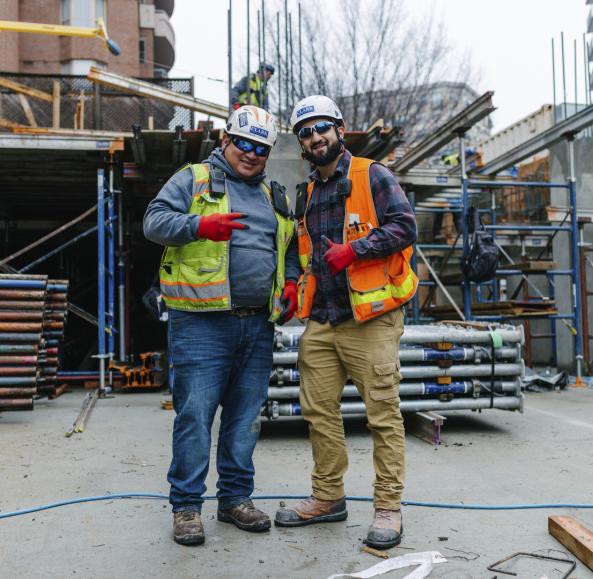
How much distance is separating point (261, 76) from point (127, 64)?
48.3 feet

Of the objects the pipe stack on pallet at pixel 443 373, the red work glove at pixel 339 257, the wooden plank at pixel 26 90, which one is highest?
the wooden plank at pixel 26 90

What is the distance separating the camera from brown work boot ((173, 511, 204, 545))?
312cm

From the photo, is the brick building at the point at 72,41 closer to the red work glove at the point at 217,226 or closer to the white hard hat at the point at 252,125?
the white hard hat at the point at 252,125

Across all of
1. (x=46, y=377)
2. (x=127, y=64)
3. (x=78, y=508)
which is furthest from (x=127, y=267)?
(x=127, y=64)

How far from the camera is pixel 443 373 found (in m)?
5.88

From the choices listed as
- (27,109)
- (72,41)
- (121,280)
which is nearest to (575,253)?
(121,280)

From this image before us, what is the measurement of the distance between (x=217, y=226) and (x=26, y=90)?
403 inches

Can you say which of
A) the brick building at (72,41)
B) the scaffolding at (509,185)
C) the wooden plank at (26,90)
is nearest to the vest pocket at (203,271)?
the scaffolding at (509,185)

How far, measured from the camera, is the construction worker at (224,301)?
3.28 metres

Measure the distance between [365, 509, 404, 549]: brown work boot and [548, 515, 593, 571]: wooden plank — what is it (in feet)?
2.44

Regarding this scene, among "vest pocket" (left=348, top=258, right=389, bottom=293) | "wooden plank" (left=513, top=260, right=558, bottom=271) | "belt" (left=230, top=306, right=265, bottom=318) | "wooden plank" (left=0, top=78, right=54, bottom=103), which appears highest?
"wooden plank" (left=0, top=78, right=54, bottom=103)

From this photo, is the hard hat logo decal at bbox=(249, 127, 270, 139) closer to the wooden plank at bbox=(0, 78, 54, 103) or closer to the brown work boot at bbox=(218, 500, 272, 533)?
the brown work boot at bbox=(218, 500, 272, 533)

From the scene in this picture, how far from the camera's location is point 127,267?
37.2ft

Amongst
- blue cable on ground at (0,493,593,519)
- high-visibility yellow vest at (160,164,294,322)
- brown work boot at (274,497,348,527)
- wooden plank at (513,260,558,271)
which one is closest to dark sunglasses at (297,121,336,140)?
high-visibility yellow vest at (160,164,294,322)
